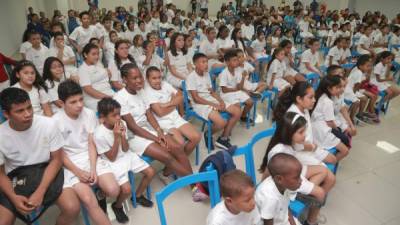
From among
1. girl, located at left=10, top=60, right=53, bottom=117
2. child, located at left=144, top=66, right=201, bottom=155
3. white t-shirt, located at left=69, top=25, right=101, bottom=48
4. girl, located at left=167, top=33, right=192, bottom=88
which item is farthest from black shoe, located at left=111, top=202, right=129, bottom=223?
white t-shirt, located at left=69, top=25, right=101, bottom=48

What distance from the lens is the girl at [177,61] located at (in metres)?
4.14

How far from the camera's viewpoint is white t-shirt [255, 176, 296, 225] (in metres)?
1.50

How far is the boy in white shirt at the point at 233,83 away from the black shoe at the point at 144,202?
1596mm

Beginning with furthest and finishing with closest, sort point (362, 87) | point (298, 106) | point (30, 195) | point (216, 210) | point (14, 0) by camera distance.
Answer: point (14, 0) → point (362, 87) → point (298, 106) → point (30, 195) → point (216, 210)

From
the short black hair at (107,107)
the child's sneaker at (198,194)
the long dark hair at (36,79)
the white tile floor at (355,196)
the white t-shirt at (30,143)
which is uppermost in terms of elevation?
the long dark hair at (36,79)

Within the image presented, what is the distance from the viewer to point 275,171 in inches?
58.9

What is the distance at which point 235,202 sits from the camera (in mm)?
1341

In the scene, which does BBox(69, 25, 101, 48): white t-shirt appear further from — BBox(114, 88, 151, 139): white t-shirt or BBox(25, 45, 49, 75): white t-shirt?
BBox(114, 88, 151, 139): white t-shirt

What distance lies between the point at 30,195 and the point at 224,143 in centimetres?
198

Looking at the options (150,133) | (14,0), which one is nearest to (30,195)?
(150,133)

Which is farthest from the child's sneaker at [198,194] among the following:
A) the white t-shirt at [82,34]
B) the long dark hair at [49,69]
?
the white t-shirt at [82,34]

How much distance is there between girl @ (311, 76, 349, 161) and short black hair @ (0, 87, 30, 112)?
2.34 m

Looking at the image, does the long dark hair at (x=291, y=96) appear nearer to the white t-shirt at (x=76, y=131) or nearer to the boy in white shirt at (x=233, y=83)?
the boy in white shirt at (x=233, y=83)

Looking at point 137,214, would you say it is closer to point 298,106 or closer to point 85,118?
point 85,118
